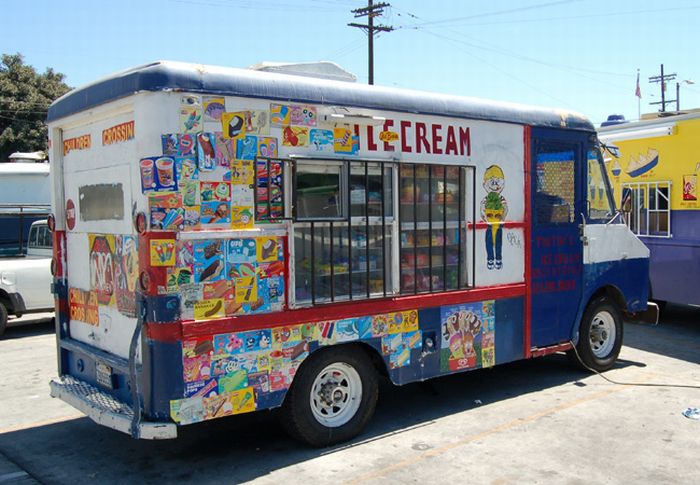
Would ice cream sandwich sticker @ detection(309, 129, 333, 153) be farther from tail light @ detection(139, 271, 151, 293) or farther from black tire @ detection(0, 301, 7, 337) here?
black tire @ detection(0, 301, 7, 337)

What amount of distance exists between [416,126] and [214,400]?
291cm

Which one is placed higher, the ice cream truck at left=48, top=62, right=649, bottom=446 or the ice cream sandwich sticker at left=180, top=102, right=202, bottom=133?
the ice cream sandwich sticker at left=180, top=102, right=202, bottom=133

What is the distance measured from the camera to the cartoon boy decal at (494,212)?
6602 millimetres

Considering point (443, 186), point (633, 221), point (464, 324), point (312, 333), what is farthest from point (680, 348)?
point (312, 333)

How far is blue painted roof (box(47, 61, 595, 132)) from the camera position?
15.5ft

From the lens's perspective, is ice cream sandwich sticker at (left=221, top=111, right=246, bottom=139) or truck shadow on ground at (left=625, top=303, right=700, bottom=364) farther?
truck shadow on ground at (left=625, top=303, right=700, bottom=364)

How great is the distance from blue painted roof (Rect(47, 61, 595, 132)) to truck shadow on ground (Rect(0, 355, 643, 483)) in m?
2.80

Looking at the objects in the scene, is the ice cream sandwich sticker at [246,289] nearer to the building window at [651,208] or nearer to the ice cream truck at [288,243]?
the ice cream truck at [288,243]

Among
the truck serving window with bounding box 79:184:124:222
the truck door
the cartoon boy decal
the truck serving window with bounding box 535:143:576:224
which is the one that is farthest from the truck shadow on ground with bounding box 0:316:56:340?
the truck serving window with bounding box 535:143:576:224

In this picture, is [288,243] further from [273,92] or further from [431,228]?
[431,228]

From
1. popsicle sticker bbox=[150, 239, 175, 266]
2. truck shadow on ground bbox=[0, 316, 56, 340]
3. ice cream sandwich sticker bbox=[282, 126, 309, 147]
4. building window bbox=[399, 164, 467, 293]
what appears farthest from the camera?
truck shadow on ground bbox=[0, 316, 56, 340]

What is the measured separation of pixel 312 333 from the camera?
5.34 meters

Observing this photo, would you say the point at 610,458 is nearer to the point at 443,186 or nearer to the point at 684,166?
the point at 443,186

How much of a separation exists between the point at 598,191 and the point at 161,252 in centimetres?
524
